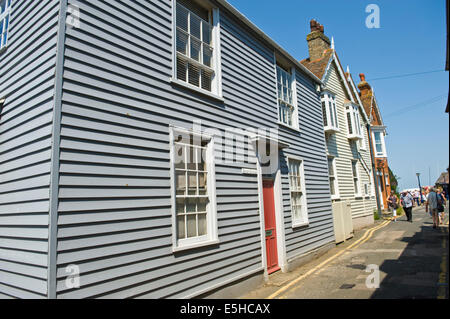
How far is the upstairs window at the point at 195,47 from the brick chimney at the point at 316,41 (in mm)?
11314

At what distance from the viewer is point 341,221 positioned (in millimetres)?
12062

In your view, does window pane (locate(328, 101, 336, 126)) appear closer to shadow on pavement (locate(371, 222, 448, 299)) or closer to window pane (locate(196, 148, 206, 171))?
shadow on pavement (locate(371, 222, 448, 299))

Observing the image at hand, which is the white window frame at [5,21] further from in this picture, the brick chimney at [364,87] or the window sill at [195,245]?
the brick chimney at [364,87]

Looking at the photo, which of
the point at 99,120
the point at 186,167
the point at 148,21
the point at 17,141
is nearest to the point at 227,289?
the point at 186,167

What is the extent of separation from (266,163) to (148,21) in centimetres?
453

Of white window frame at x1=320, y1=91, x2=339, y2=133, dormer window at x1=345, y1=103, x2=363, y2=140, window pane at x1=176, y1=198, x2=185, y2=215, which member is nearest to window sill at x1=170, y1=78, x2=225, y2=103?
window pane at x1=176, y1=198, x2=185, y2=215

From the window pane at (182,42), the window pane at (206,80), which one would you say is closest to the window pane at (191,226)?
the window pane at (206,80)

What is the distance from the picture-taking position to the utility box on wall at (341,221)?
11.7m

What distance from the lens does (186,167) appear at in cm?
559

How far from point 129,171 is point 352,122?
15.3 m

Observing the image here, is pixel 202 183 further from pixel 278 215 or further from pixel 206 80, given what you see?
pixel 278 215

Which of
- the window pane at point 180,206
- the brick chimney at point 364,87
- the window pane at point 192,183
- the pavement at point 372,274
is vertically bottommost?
the pavement at point 372,274

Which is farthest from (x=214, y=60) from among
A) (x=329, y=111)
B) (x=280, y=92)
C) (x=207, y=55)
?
(x=329, y=111)

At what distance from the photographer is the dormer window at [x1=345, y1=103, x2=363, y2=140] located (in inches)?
660
